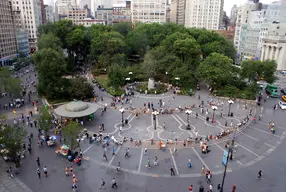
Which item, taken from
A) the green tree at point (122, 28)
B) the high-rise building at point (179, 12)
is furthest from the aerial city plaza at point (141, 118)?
the high-rise building at point (179, 12)

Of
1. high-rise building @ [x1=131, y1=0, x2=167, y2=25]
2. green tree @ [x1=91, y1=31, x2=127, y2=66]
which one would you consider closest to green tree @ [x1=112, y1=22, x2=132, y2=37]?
green tree @ [x1=91, y1=31, x2=127, y2=66]

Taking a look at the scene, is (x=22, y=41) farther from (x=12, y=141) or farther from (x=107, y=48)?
(x=12, y=141)

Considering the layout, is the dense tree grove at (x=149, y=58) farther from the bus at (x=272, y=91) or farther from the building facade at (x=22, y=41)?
the building facade at (x=22, y=41)

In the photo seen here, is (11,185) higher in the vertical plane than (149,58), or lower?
lower

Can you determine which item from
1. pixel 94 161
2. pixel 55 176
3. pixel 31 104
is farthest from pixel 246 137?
pixel 31 104

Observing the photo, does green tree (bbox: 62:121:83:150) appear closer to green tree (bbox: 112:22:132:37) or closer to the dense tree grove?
Answer: the dense tree grove

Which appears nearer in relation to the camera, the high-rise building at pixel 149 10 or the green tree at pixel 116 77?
the green tree at pixel 116 77

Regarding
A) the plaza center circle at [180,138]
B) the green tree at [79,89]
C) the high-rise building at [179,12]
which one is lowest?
the plaza center circle at [180,138]

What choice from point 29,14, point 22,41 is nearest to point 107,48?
point 22,41
